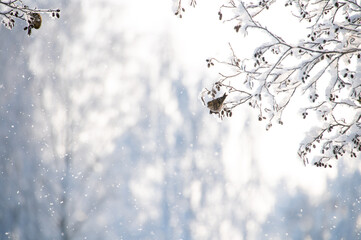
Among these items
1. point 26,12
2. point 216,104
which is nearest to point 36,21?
point 26,12

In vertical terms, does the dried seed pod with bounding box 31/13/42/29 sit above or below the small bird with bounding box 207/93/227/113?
above

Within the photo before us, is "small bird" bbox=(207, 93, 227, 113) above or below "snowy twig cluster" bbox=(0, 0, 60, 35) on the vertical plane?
below

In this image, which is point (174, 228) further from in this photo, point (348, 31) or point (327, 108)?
point (348, 31)

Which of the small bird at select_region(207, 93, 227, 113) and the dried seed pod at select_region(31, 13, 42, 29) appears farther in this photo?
the small bird at select_region(207, 93, 227, 113)

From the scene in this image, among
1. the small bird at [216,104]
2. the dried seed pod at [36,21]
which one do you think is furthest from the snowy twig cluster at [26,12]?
the small bird at [216,104]

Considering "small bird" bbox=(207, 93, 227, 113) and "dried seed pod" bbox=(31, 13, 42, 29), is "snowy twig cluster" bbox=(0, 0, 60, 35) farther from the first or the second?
"small bird" bbox=(207, 93, 227, 113)

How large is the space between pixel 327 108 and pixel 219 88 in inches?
50.7

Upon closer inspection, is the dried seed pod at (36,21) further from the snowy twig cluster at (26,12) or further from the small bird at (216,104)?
the small bird at (216,104)

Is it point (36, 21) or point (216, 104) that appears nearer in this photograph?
point (36, 21)

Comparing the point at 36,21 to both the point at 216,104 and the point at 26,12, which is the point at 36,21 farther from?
the point at 216,104

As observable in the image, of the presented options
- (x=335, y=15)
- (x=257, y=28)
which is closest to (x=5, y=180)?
(x=257, y=28)

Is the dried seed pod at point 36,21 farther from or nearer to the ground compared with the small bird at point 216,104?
farther from the ground

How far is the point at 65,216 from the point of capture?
8508 millimetres

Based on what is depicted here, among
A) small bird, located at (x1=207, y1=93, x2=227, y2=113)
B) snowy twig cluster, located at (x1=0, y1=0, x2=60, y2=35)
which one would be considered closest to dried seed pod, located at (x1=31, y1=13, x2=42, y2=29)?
snowy twig cluster, located at (x1=0, y1=0, x2=60, y2=35)
